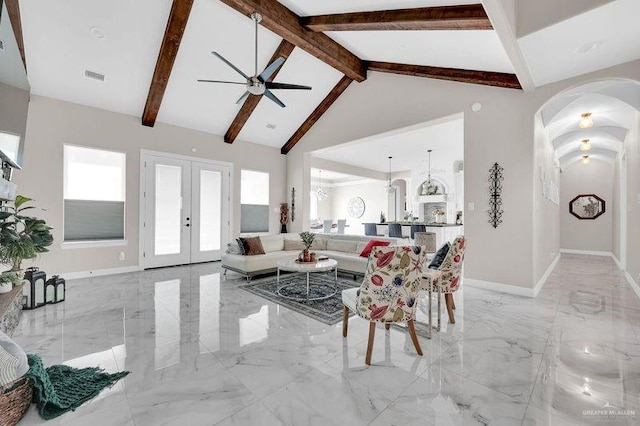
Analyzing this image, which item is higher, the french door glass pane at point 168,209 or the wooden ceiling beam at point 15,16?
the wooden ceiling beam at point 15,16

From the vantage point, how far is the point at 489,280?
4211 millimetres

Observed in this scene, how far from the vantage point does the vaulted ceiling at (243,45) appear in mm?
3191

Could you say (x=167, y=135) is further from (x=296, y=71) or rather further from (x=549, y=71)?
(x=549, y=71)

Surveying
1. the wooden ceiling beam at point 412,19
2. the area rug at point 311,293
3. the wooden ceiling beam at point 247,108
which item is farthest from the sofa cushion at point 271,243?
the wooden ceiling beam at point 412,19

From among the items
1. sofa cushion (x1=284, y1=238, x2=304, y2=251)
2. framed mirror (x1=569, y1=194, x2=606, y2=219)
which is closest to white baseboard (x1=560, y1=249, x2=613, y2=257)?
framed mirror (x1=569, y1=194, x2=606, y2=219)

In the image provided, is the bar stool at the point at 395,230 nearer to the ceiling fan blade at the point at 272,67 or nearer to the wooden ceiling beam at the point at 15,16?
the ceiling fan blade at the point at 272,67

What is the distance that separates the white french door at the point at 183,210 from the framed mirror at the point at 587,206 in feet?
33.0

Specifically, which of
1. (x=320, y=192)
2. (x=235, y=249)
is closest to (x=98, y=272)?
(x=235, y=249)

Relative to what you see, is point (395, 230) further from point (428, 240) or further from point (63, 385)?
point (63, 385)

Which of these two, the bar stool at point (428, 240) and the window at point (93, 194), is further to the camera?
the bar stool at point (428, 240)

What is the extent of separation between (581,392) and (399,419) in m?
1.27

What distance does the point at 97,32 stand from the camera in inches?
153

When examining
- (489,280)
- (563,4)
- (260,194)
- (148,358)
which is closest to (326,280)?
(489,280)

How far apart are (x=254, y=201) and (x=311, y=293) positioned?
4191 millimetres
